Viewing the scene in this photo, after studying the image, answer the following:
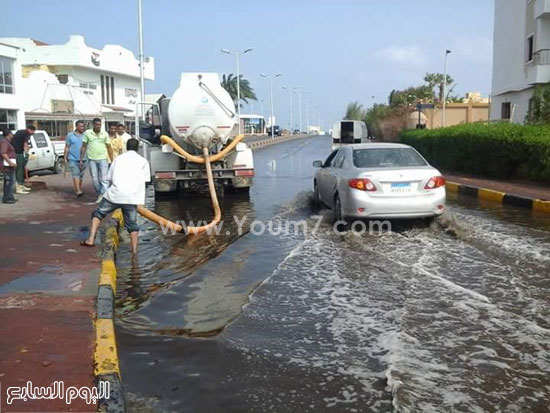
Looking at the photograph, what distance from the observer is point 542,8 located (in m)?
28.1

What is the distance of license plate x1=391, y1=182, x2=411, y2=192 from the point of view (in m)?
9.27

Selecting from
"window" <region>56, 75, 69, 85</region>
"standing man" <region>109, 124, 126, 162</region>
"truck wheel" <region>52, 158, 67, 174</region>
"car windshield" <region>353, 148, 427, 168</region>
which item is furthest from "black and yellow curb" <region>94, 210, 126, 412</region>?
"window" <region>56, 75, 69, 85</region>

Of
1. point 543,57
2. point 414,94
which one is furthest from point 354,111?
point 543,57

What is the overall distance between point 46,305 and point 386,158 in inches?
254

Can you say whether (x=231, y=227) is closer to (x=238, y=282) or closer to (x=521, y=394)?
(x=238, y=282)

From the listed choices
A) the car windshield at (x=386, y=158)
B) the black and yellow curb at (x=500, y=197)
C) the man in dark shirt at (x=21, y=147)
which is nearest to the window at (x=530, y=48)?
the black and yellow curb at (x=500, y=197)

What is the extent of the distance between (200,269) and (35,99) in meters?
37.0

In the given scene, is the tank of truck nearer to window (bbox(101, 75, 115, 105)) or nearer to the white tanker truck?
the white tanker truck

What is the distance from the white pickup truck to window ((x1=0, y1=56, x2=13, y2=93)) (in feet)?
30.0

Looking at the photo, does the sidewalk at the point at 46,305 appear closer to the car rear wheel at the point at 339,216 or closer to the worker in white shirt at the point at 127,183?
the worker in white shirt at the point at 127,183

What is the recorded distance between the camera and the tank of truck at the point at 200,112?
13.8m

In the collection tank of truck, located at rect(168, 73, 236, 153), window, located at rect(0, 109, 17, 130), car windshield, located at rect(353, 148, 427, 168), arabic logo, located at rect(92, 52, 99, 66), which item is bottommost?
car windshield, located at rect(353, 148, 427, 168)

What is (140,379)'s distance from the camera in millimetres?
4242

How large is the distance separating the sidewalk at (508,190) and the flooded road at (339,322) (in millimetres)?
3213
